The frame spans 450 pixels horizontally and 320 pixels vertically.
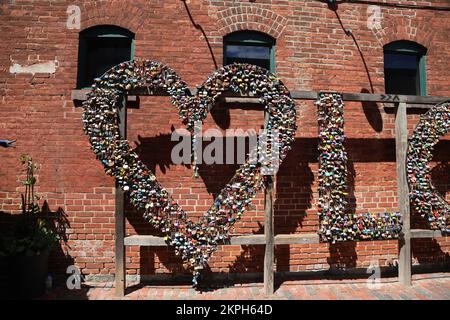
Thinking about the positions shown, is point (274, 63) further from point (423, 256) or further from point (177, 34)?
point (423, 256)

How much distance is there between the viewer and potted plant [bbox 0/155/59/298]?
408cm


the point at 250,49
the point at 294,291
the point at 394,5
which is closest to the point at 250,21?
the point at 250,49

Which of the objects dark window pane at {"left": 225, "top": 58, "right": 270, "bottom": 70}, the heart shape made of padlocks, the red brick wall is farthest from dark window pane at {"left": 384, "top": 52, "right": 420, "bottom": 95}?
the heart shape made of padlocks

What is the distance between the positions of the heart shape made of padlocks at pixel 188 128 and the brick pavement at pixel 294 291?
18.1 inches

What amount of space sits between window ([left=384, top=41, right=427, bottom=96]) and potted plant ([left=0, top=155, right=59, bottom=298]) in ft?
20.0

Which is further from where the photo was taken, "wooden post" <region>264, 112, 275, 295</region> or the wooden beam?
the wooden beam

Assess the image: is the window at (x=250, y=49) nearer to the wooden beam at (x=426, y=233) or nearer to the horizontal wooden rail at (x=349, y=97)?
the horizontal wooden rail at (x=349, y=97)

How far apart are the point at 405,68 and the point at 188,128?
13.8ft

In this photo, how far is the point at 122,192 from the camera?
4.36m

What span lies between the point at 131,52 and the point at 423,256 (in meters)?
6.05

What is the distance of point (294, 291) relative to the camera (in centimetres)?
453

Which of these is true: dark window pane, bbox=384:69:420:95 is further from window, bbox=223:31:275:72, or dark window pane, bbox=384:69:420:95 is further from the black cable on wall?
window, bbox=223:31:275:72

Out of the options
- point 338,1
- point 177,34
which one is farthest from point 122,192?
point 338,1

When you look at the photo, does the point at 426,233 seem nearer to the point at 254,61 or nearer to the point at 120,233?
the point at 254,61
